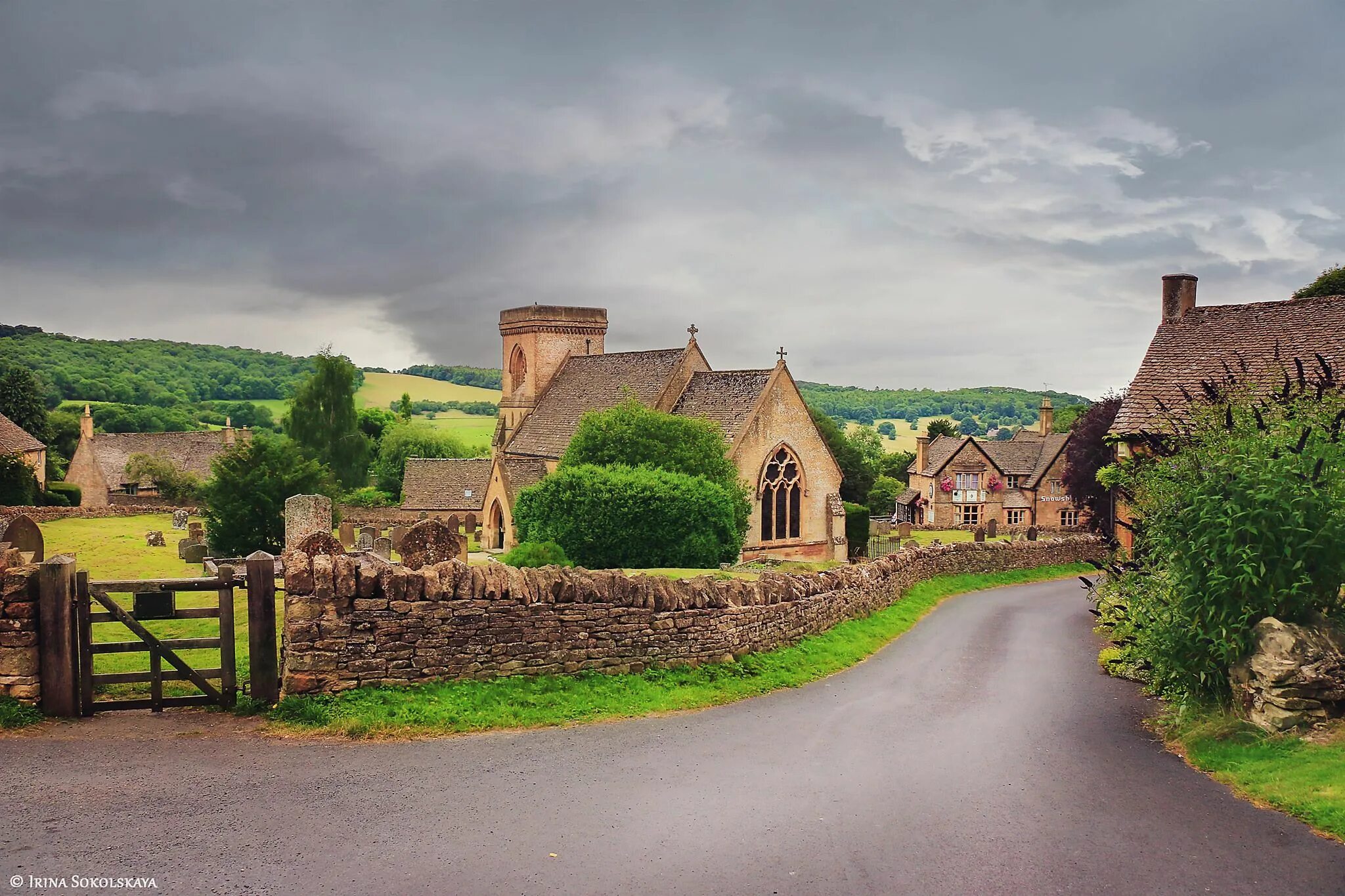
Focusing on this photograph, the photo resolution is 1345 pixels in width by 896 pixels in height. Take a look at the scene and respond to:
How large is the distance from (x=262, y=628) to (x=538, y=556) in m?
19.3

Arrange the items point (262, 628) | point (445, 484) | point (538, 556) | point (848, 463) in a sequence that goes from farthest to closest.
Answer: point (848, 463) < point (445, 484) < point (538, 556) < point (262, 628)

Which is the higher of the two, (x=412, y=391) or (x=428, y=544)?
(x=412, y=391)

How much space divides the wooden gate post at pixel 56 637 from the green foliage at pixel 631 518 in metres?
24.5

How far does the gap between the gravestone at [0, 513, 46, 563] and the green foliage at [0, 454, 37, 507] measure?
1617 inches

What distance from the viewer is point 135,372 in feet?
540

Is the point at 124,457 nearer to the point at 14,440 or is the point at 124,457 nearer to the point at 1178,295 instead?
the point at 14,440

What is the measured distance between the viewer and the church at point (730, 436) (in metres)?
47.2

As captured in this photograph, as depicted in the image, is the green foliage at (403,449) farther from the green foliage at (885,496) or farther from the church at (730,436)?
the church at (730,436)

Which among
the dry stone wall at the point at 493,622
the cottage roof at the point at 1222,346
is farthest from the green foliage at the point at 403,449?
Answer: the dry stone wall at the point at 493,622

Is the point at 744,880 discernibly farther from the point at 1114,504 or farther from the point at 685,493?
the point at 1114,504

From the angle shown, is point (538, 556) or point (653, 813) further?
point (538, 556)

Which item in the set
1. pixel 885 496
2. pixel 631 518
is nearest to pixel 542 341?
pixel 631 518

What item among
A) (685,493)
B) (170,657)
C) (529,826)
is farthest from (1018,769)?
(685,493)

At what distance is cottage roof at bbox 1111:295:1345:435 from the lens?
27.1 metres
